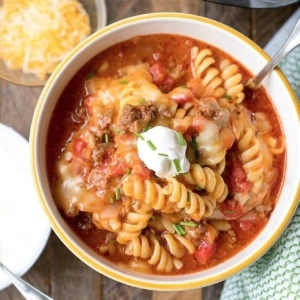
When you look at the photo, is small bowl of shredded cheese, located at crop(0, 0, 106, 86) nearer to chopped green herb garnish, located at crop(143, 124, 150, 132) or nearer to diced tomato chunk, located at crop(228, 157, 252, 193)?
chopped green herb garnish, located at crop(143, 124, 150, 132)

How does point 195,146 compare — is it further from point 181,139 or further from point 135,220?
point 135,220

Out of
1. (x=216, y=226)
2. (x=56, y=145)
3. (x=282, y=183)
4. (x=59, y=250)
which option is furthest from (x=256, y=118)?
(x=59, y=250)

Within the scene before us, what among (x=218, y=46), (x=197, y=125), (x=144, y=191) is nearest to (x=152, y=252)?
(x=144, y=191)

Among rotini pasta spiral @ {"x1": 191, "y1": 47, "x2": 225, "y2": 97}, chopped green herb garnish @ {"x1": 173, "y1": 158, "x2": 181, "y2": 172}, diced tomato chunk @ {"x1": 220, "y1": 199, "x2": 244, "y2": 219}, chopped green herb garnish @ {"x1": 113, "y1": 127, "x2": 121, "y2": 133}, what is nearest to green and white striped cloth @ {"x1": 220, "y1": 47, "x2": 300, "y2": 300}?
diced tomato chunk @ {"x1": 220, "y1": 199, "x2": 244, "y2": 219}

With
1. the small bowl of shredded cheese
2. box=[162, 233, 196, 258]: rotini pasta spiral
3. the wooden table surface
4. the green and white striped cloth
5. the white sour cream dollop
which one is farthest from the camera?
the small bowl of shredded cheese

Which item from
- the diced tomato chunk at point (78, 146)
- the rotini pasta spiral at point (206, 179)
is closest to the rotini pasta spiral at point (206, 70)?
the rotini pasta spiral at point (206, 179)

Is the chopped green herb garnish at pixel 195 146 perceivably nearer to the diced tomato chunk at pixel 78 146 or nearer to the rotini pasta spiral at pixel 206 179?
the rotini pasta spiral at pixel 206 179

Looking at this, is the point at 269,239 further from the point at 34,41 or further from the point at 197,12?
the point at 34,41
